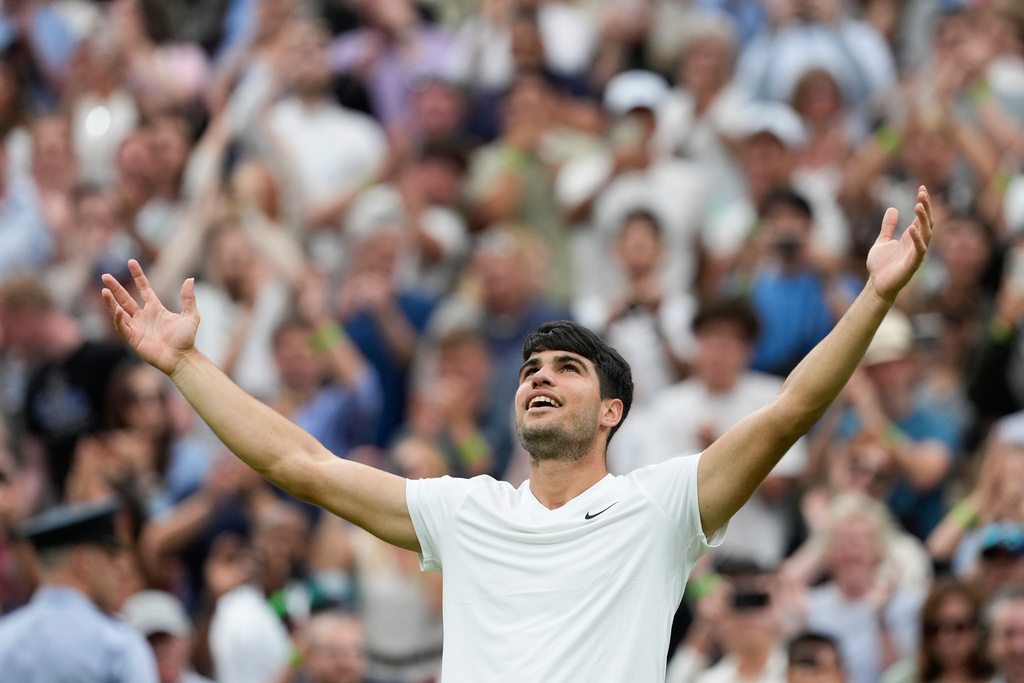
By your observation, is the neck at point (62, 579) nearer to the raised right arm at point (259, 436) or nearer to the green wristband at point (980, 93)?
the raised right arm at point (259, 436)

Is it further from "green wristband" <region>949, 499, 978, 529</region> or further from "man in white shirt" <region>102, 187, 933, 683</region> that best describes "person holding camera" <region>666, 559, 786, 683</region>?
"man in white shirt" <region>102, 187, 933, 683</region>

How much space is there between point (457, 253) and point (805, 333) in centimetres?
237

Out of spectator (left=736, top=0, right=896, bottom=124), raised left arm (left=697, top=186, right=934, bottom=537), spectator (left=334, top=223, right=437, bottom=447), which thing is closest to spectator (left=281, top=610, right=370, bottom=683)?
spectator (left=334, top=223, right=437, bottom=447)

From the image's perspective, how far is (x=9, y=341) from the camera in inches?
356

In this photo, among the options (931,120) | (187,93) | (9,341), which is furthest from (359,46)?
(931,120)

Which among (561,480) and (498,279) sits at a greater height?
(498,279)

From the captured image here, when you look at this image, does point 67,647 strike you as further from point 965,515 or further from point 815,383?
point 965,515

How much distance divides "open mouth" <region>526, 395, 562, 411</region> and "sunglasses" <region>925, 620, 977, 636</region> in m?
2.84

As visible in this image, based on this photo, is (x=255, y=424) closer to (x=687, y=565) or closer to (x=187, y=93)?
(x=687, y=565)

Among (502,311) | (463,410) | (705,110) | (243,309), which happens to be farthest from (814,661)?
(705,110)

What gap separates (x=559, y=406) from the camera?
4211 millimetres

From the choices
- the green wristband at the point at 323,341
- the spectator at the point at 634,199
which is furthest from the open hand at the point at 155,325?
the spectator at the point at 634,199

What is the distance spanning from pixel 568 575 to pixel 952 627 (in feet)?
9.63

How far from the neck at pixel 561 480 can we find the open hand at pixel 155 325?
1.03 metres
